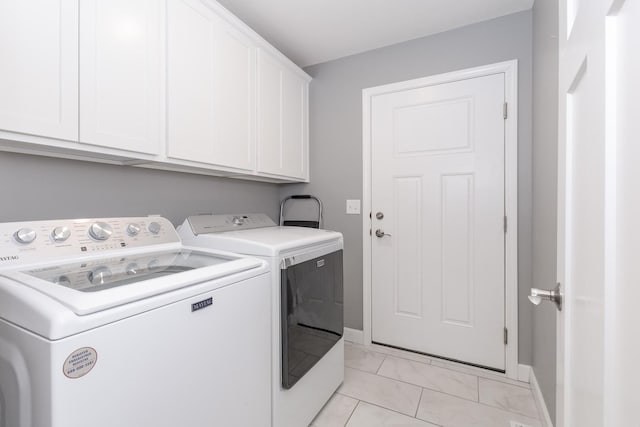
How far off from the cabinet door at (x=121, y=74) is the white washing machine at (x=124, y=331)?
1.31ft

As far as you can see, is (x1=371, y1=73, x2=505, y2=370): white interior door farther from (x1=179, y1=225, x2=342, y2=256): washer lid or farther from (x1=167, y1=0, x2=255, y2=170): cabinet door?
(x1=167, y1=0, x2=255, y2=170): cabinet door

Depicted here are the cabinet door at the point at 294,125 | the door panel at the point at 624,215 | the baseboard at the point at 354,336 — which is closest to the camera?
the door panel at the point at 624,215

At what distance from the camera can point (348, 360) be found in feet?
7.21

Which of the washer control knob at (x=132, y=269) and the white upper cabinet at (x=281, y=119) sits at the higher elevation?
the white upper cabinet at (x=281, y=119)

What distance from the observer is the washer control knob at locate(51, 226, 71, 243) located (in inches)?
44.9

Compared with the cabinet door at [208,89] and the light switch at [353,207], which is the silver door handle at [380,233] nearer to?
the light switch at [353,207]

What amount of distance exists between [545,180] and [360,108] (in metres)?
1.42

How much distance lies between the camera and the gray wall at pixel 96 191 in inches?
46.9

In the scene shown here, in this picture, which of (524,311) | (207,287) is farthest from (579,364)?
(524,311)

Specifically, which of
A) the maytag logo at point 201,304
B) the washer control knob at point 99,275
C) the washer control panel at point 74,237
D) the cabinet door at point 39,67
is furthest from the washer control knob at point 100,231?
the maytag logo at point 201,304

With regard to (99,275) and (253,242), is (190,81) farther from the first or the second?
(99,275)

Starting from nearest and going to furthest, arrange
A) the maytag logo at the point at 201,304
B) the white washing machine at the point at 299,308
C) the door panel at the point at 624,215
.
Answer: the door panel at the point at 624,215 < the maytag logo at the point at 201,304 < the white washing machine at the point at 299,308

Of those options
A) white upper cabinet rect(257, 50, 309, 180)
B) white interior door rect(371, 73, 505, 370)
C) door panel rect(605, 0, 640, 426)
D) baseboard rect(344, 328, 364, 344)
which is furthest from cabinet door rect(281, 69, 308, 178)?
door panel rect(605, 0, 640, 426)

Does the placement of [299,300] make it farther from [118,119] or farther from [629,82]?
[629,82]
